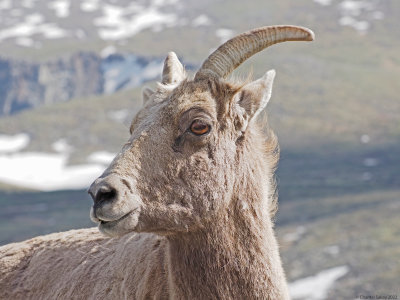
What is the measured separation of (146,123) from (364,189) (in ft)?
583

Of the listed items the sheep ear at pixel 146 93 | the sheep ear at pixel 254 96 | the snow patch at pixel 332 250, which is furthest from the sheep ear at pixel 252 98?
the snow patch at pixel 332 250

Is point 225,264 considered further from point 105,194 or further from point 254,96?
point 254,96

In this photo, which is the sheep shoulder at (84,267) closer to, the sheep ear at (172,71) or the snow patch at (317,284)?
the sheep ear at (172,71)

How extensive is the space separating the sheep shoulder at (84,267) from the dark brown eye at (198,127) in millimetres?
1939

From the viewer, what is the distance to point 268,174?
11.9 metres

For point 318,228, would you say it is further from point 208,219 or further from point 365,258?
point 208,219

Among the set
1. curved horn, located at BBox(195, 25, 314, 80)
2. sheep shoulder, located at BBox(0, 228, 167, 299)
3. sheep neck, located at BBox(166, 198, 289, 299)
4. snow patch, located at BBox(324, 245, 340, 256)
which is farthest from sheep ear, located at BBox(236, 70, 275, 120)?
snow patch, located at BBox(324, 245, 340, 256)

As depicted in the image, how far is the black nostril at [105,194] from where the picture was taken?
31.1 ft

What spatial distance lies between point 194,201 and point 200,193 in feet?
0.49

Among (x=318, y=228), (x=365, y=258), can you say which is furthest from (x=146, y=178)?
(x=318, y=228)

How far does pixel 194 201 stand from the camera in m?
10.5

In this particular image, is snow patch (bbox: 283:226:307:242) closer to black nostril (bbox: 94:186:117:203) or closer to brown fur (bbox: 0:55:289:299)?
brown fur (bbox: 0:55:289:299)

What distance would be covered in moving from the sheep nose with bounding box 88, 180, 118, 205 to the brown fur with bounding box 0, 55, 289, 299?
0.05ft

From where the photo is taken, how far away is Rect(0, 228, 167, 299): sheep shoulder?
36.9ft
